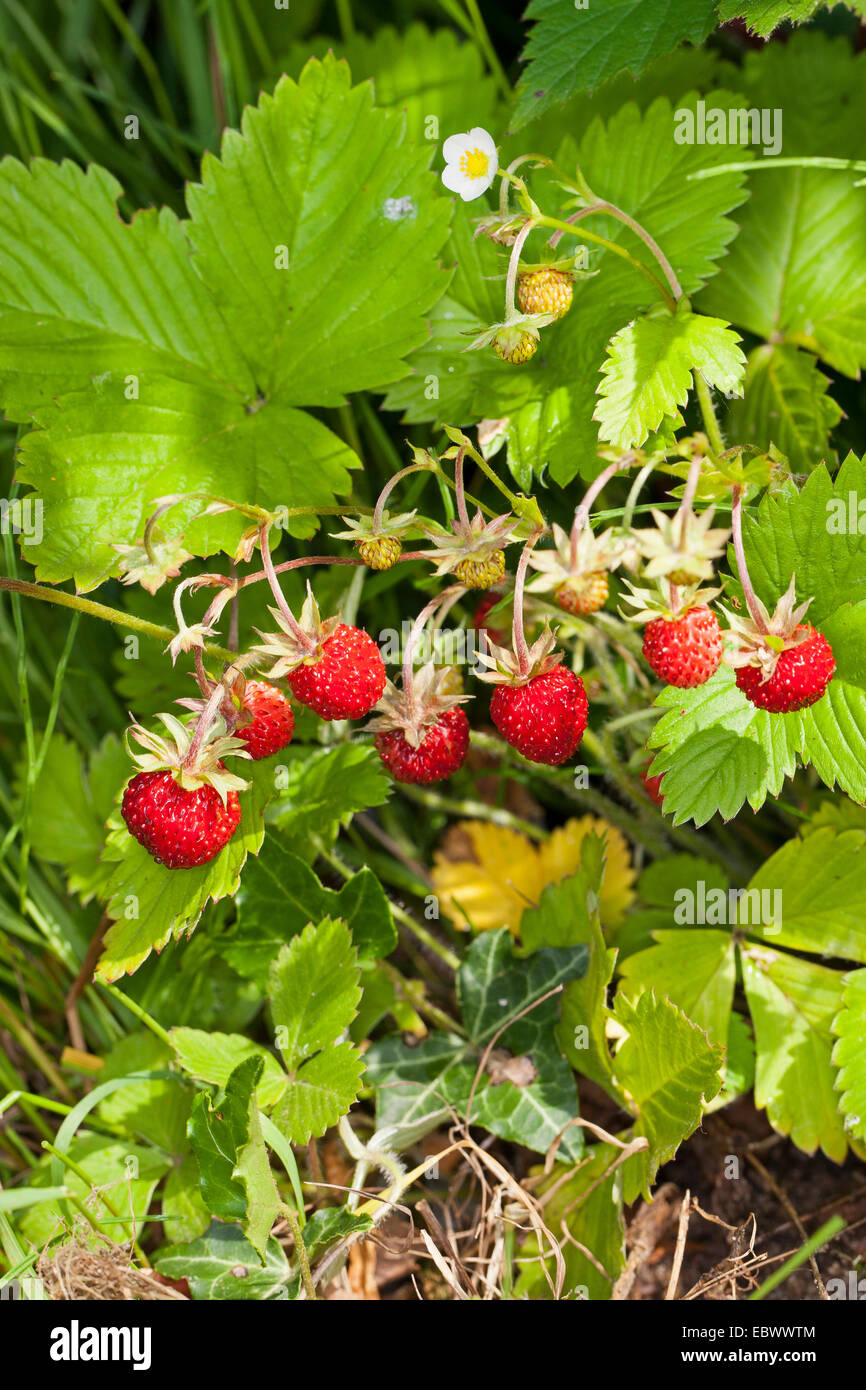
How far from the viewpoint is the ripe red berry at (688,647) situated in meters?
1.08

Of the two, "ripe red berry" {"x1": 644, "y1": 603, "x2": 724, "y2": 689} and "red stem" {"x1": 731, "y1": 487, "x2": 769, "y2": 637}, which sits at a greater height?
"red stem" {"x1": 731, "y1": 487, "x2": 769, "y2": 637}

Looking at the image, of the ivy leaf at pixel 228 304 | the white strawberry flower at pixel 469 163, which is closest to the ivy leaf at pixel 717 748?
the ivy leaf at pixel 228 304

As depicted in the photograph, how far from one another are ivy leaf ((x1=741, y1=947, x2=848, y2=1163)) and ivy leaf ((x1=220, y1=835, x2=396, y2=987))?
53cm

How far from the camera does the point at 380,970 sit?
1599 millimetres

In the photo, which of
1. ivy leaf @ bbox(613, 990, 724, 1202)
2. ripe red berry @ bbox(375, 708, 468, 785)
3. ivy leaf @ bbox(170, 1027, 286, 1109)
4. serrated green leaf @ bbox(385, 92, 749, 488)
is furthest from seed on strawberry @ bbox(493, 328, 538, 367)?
ivy leaf @ bbox(170, 1027, 286, 1109)

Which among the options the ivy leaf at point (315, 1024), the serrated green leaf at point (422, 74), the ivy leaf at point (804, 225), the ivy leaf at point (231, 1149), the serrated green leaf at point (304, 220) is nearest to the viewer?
the ivy leaf at point (231, 1149)

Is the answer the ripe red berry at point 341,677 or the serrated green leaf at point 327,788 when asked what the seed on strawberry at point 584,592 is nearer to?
the ripe red berry at point 341,677

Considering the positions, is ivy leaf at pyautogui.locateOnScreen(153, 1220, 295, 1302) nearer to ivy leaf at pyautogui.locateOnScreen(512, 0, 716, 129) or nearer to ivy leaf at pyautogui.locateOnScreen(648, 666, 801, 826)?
ivy leaf at pyautogui.locateOnScreen(648, 666, 801, 826)

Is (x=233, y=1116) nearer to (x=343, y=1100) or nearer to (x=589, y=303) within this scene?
(x=343, y=1100)

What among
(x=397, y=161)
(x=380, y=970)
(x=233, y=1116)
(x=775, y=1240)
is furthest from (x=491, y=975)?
(x=397, y=161)

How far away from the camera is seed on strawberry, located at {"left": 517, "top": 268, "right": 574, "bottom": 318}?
1.21 meters

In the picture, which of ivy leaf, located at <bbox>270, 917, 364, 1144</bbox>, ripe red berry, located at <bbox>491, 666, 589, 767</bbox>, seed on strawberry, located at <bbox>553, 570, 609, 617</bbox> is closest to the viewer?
seed on strawberry, located at <bbox>553, 570, 609, 617</bbox>

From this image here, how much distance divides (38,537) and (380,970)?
31.0 inches

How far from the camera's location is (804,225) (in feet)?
5.36
